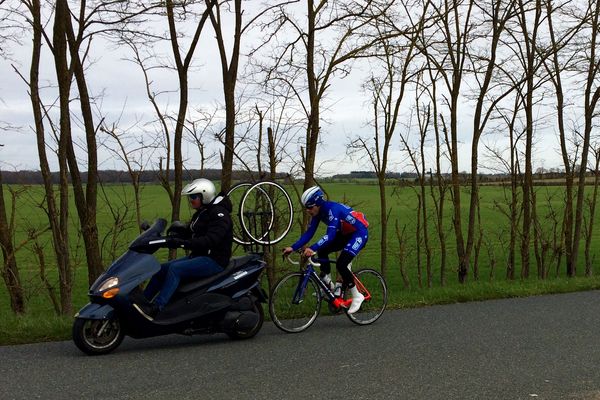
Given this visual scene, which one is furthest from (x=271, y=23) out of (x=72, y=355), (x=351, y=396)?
(x=351, y=396)

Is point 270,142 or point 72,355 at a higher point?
point 270,142

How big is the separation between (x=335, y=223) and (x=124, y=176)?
6981 millimetres

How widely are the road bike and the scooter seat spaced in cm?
50

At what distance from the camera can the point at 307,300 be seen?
25.9ft

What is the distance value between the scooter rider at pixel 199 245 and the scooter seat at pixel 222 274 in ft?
0.16

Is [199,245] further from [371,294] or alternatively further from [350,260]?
[371,294]

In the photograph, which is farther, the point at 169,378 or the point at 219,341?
the point at 219,341

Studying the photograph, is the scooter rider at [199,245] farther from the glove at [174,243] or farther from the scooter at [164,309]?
the scooter at [164,309]

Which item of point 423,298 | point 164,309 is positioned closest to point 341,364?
point 164,309

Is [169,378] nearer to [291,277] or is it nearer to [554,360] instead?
[291,277]

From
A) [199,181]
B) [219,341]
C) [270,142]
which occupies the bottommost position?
[219,341]

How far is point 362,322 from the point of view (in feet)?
26.3

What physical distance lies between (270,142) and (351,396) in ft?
25.9

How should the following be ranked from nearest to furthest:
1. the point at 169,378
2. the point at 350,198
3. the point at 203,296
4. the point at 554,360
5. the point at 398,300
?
the point at 169,378, the point at 554,360, the point at 203,296, the point at 398,300, the point at 350,198
